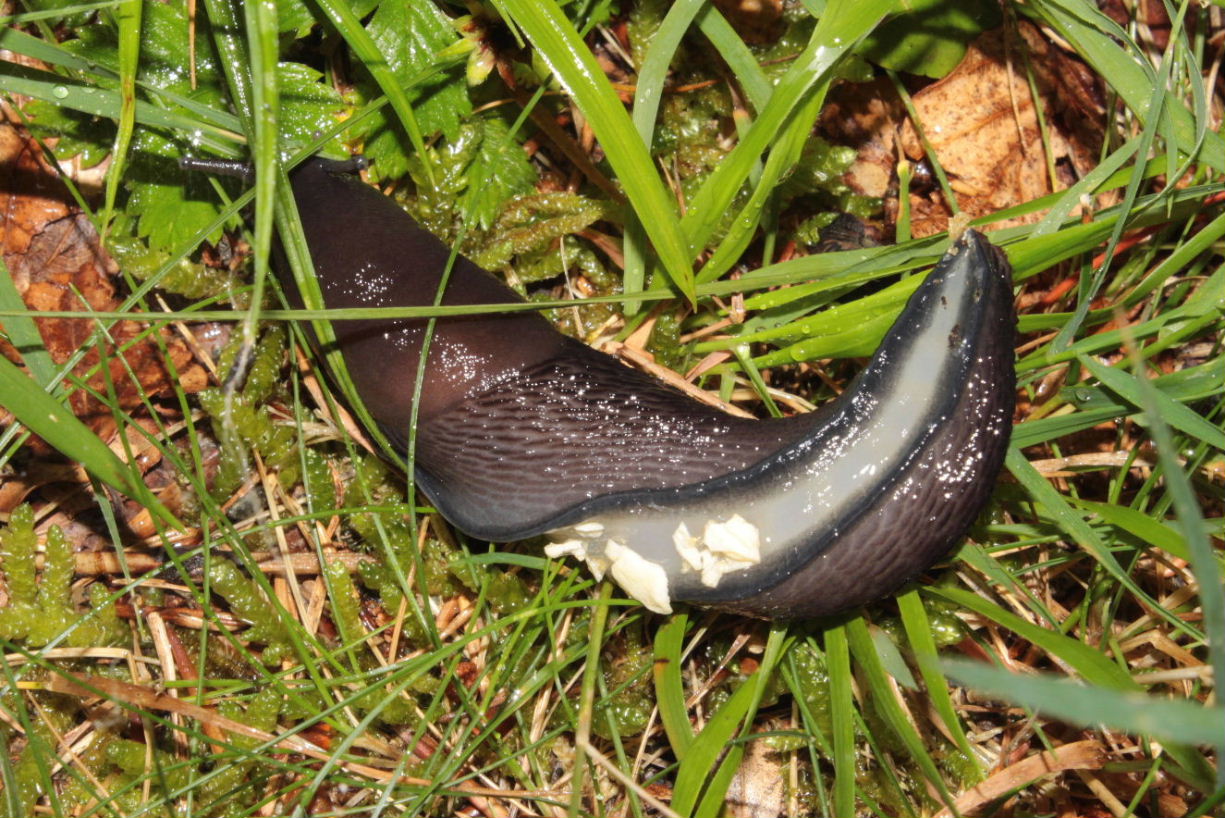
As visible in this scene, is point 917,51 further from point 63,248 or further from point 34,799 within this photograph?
point 34,799

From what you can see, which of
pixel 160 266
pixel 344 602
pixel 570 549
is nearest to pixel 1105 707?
pixel 570 549

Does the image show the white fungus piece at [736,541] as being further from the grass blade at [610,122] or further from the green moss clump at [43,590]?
the green moss clump at [43,590]

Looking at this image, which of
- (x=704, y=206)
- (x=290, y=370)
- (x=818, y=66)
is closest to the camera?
(x=818, y=66)

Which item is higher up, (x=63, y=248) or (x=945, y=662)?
(x=63, y=248)

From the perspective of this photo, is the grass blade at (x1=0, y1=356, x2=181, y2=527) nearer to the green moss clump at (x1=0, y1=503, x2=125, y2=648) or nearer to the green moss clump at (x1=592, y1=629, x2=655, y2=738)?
the green moss clump at (x1=0, y1=503, x2=125, y2=648)

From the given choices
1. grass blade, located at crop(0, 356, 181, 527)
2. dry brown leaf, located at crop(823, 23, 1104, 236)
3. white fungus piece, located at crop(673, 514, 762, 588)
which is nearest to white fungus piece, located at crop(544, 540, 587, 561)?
white fungus piece, located at crop(673, 514, 762, 588)

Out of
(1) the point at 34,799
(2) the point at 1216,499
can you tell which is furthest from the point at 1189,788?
(1) the point at 34,799
